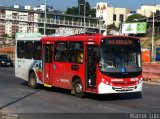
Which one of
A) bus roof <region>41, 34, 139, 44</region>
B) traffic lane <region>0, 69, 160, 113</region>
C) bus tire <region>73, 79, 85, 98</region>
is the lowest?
traffic lane <region>0, 69, 160, 113</region>

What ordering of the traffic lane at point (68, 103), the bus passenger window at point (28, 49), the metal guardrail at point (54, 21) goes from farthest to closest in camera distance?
1. the metal guardrail at point (54, 21)
2. the bus passenger window at point (28, 49)
3. the traffic lane at point (68, 103)

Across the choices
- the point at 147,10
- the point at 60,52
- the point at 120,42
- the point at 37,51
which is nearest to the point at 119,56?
the point at 120,42

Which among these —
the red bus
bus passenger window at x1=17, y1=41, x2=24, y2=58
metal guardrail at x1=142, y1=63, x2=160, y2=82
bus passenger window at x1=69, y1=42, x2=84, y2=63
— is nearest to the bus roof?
Result: the red bus

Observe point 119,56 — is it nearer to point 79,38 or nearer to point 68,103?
point 79,38

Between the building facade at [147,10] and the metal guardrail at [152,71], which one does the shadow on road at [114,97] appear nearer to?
the metal guardrail at [152,71]

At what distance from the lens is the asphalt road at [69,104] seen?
13.5 m

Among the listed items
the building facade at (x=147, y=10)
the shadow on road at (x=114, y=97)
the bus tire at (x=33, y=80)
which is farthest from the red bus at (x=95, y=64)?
the building facade at (x=147, y=10)

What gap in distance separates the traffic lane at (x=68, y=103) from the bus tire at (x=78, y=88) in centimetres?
25

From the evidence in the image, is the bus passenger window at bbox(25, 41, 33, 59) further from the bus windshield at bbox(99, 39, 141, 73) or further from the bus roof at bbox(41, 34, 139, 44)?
the bus windshield at bbox(99, 39, 141, 73)

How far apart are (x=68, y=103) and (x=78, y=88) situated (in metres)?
2.13

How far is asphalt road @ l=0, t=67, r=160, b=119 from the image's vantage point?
44.3 feet

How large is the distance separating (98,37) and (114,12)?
177842mm

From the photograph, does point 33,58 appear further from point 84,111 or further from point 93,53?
point 84,111

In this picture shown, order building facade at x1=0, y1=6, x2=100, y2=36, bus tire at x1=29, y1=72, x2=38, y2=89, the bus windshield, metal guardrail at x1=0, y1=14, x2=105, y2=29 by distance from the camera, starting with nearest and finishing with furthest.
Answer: the bus windshield, bus tire at x1=29, y1=72, x2=38, y2=89, metal guardrail at x1=0, y1=14, x2=105, y2=29, building facade at x1=0, y1=6, x2=100, y2=36
